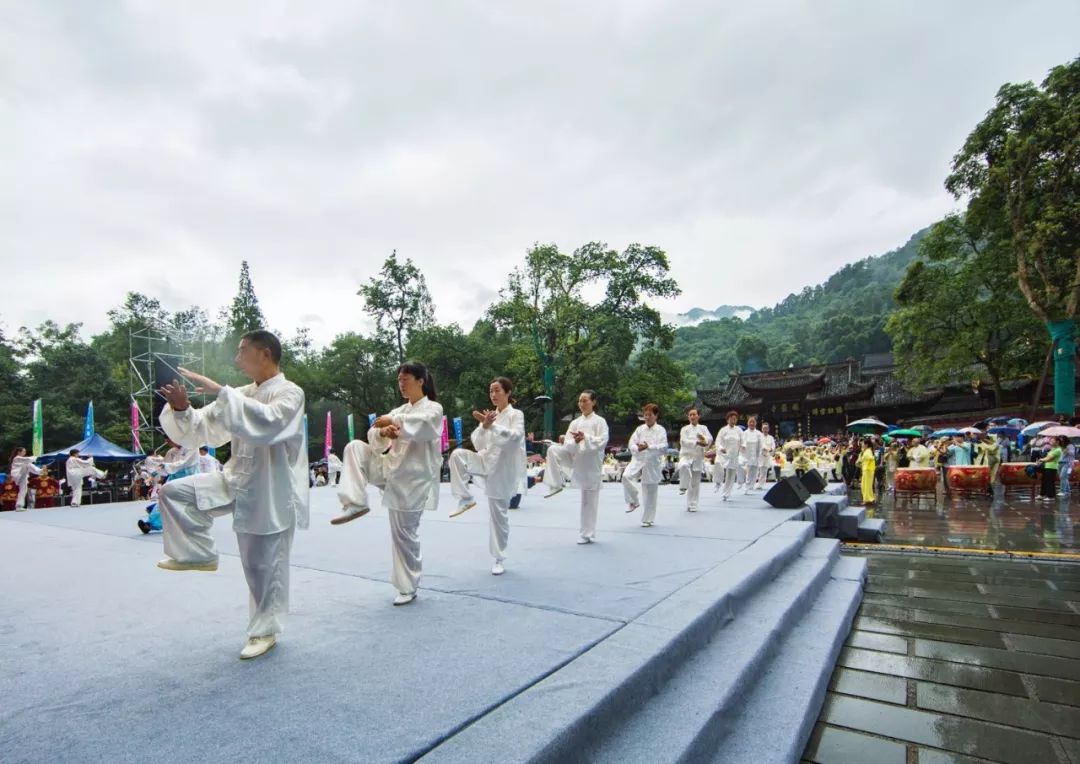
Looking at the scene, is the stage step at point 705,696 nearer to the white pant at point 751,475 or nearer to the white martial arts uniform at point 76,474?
the white pant at point 751,475

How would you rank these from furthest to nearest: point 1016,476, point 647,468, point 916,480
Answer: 1. point 1016,476
2. point 916,480
3. point 647,468

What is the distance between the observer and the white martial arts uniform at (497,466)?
4.35 metres

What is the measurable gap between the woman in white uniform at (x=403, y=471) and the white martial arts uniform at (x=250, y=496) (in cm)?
64

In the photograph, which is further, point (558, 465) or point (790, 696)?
point (558, 465)

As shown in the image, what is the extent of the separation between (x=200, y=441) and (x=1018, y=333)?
26462mm

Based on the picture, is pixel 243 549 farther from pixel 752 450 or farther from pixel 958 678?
pixel 752 450

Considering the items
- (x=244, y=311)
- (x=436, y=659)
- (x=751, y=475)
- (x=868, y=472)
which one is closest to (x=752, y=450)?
(x=751, y=475)

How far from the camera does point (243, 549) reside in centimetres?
272

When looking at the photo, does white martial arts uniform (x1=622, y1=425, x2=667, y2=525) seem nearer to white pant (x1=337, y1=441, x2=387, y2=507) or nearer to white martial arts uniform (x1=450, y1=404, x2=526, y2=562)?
white martial arts uniform (x1=450, y1=404, x2=526, y2=562)

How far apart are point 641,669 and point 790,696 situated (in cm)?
91

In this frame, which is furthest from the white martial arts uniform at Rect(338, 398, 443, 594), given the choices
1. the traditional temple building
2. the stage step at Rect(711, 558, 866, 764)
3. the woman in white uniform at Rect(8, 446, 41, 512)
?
the traditional temple building

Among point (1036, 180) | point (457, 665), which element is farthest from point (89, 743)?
point (1036, 180)

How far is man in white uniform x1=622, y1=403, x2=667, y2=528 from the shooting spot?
6.79 m

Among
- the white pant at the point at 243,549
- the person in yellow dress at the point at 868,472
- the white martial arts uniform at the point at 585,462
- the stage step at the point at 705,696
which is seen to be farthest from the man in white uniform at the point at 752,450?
the white pant at the point at 243,549
